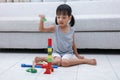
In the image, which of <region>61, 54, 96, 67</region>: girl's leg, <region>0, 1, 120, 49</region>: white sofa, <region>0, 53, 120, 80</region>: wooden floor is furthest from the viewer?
<region>0, 1, 120, 49</region>: white sofa

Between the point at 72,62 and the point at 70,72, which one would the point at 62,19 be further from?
the point at 70,72

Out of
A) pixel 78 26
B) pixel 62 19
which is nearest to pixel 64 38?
pixel 62 19

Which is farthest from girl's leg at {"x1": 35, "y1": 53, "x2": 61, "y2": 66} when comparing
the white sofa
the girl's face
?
the white sofa

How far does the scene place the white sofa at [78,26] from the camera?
251 cm

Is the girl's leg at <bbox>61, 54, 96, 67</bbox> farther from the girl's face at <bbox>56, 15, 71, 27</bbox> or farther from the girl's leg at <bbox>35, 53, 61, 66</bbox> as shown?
the girl's face at <bbox>56, 15, 71, 27</bbox>

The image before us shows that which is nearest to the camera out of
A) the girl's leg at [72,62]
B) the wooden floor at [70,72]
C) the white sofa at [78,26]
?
the wooden floor at [70,72]

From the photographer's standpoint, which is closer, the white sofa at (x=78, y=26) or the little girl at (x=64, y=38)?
the little girl at (x=64, y=38)

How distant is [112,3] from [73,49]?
41.6 inches

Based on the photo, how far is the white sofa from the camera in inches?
99.0

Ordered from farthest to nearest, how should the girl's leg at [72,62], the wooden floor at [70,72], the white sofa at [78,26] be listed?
the white sofa at [78,26] < the girl's leg at [72,62] < the wooden floor at [70,72]

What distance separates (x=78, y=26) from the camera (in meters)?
2.54

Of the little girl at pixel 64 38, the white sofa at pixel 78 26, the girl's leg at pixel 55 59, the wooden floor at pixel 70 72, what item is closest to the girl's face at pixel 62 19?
the little girl at pixel 64 38

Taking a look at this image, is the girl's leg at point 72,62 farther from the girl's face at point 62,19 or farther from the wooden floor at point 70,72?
the girl's face at point 62,19

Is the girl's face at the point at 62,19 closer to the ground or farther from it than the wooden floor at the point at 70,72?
farther from it
